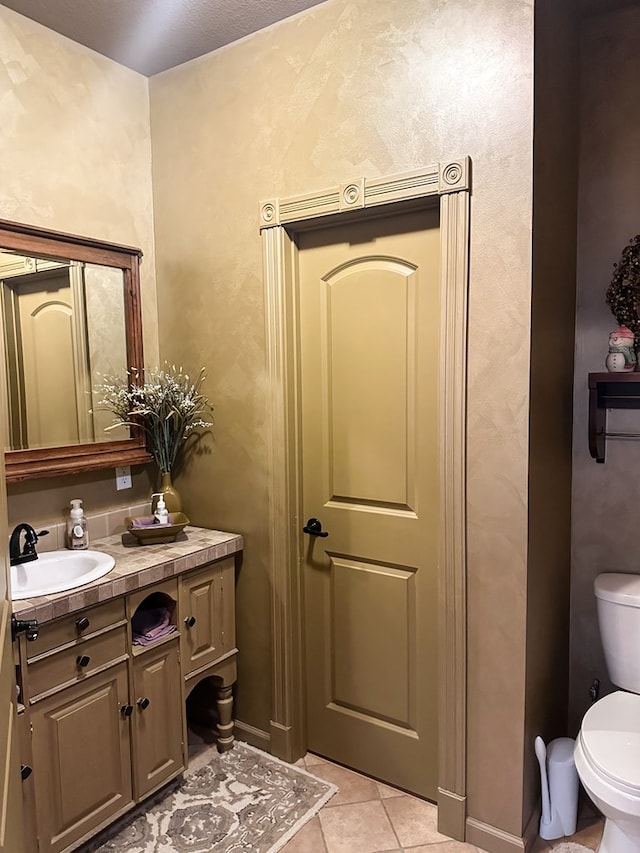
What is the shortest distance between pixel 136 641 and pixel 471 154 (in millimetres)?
1941

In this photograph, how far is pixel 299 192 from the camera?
2.21m

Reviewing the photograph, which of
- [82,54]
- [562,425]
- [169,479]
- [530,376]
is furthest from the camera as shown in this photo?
[169,479]

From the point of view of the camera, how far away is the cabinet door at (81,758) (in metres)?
1.78

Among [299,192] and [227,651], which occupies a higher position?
[299,192]

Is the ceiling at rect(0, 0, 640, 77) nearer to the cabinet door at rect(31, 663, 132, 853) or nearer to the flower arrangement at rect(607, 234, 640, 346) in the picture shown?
the flower arrangement at rect(607, 234, 640, 346)

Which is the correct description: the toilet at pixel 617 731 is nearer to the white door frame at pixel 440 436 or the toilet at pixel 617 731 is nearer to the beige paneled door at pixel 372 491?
the white door frame at pixel 440 436

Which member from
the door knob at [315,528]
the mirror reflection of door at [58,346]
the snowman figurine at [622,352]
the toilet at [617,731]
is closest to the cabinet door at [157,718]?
the door knob at [315,528]

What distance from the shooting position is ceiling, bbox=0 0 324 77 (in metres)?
2.11

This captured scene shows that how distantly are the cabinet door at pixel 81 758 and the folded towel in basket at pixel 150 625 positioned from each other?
13cm

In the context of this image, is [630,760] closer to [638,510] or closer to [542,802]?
[542,802]

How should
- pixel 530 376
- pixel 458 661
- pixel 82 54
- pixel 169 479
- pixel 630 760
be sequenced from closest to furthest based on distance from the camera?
pixel 630 760 → pixel 530 376 → pixel 458 661 → pixel 82 54 → pixel 169 479

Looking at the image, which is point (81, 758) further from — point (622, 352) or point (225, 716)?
point (622, 352)

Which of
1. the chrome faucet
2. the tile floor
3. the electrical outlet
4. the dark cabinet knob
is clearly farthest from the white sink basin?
the tile floor

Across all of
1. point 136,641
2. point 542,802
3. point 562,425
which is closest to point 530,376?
A: point 562,425
